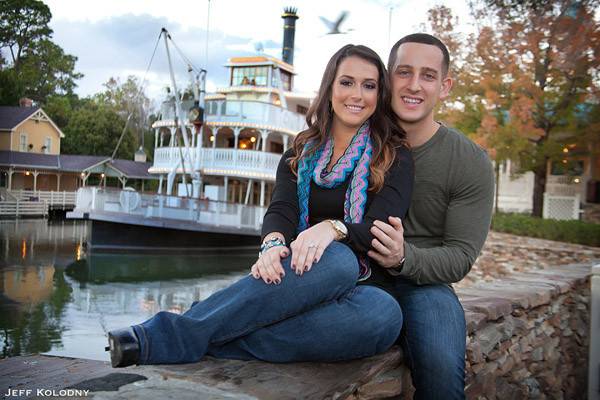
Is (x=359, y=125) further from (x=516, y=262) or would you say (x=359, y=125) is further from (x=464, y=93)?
(x=464, y=93)

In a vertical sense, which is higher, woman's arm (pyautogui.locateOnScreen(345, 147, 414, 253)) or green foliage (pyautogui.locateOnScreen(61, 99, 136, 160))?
green foliage (pyautogui.locateOnScreen(61, 99, 136, 160))

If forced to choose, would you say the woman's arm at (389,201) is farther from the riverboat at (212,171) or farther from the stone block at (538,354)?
the riverboat at (212,171)

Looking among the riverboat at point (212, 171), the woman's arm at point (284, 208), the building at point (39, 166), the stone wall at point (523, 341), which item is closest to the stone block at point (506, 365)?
the stone wall at point (523, 341)

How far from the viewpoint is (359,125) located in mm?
1955

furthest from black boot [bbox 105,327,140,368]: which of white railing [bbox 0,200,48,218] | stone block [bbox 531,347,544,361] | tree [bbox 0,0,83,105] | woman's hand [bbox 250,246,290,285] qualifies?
white railing [bbox 0,200,48,218]

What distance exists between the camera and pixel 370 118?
78.3 inches

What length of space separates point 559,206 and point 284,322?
17.9m

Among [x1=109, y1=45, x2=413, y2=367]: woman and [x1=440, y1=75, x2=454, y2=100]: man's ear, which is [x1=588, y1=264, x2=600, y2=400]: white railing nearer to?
[x1=440, y1=75, x2=454, y2=100]: man's ear


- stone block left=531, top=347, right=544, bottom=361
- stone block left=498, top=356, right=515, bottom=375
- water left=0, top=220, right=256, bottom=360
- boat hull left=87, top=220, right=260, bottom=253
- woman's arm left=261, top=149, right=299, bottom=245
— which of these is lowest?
water left=0, top=220, right=256, bottom=360

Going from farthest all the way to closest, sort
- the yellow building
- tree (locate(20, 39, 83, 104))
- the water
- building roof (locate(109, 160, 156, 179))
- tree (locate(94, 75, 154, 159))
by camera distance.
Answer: tree (locate(94, 75, 154, 159)) → building roof (locate(109, 160, 156, 179)) → the yellow building → tree (locate(20, 39, 83, 104)) → the water

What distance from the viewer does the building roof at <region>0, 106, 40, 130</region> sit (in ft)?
58.8

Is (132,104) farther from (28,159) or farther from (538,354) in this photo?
(538,354)

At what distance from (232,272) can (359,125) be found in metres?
11.5

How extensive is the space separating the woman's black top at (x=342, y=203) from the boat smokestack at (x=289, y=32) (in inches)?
1013
